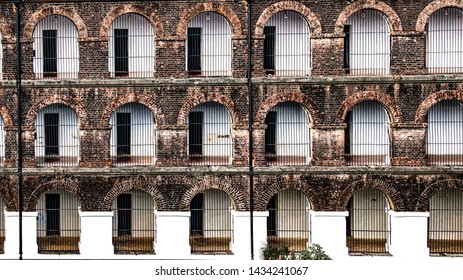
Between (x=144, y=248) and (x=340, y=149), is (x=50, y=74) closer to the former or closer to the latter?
(x=144, y=248)

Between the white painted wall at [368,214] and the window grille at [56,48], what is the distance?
1307 cm

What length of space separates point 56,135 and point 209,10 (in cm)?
836

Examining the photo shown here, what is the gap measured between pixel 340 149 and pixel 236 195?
15.1 ft

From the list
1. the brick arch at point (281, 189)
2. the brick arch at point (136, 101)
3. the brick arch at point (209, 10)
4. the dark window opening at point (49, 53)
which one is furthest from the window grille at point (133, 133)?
the brick arch at point (281, 189)

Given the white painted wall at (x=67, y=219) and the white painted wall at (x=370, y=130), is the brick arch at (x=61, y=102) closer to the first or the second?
the white painted wall at (x=67, y=219)

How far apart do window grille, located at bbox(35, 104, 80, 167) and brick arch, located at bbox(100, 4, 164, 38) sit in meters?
3.88

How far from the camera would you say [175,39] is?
32469mm

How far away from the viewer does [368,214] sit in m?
34.4

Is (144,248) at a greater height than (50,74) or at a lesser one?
lesser

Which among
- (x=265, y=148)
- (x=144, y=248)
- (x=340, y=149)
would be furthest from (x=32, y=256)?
(x=340, y=149)

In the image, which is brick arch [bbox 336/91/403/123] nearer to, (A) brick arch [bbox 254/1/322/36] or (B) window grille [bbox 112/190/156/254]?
(A) brick arch [bbox 254/1/322/36]

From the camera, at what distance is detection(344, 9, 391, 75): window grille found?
3300 cm

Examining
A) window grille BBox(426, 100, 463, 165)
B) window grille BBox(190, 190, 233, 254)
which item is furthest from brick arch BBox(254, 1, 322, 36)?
window grille BBox(190, 190, 233, 254)

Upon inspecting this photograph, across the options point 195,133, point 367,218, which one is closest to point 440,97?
point 367,218
